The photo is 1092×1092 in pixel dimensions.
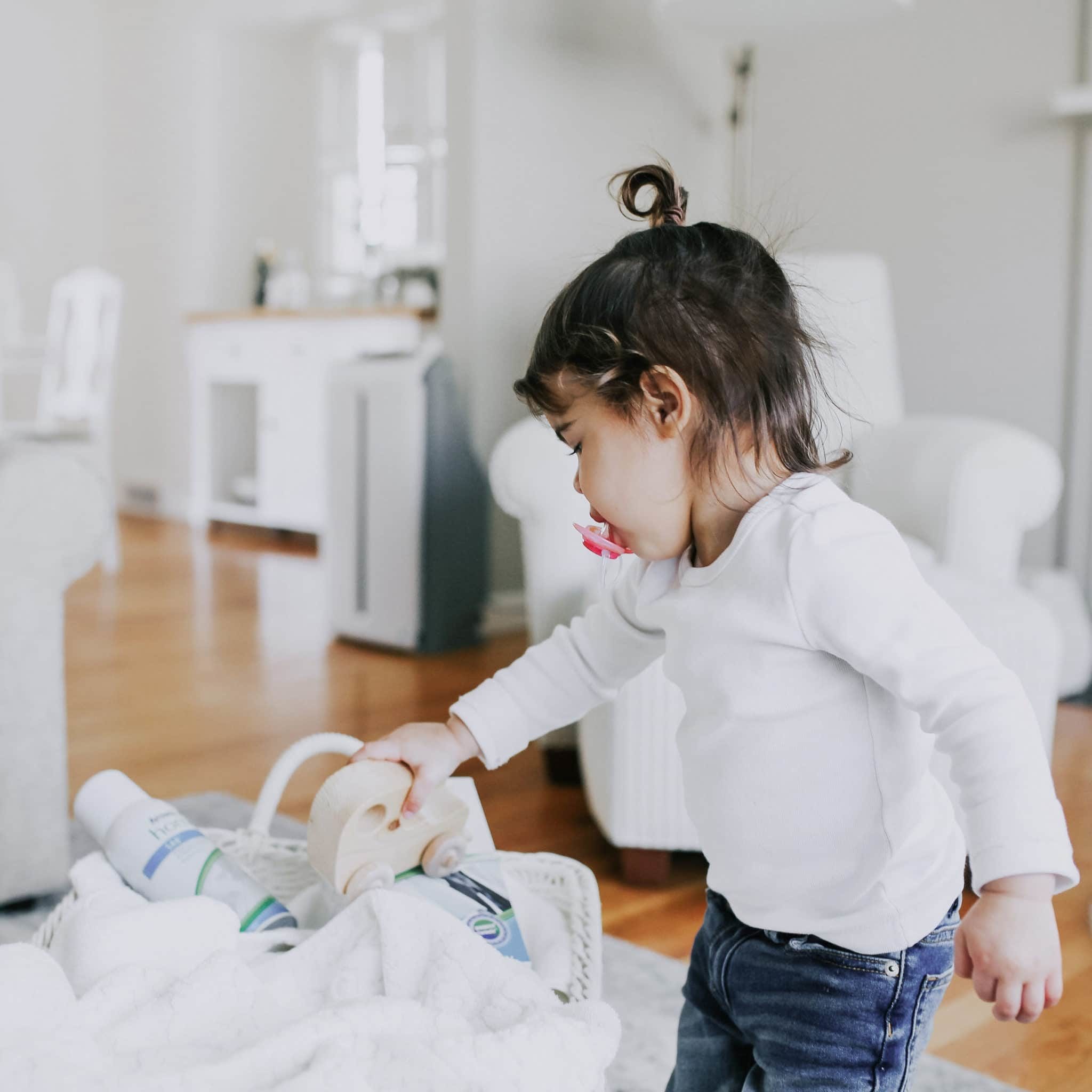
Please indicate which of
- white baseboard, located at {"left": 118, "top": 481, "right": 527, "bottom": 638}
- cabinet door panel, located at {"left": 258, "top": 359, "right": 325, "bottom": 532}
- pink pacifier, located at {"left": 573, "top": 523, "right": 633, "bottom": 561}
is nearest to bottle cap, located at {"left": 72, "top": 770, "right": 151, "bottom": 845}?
pink pacifier, located at {"left": 573, "top": 523, "right": 633, "bottom": 561}

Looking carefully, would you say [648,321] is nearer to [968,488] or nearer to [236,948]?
[236,948]

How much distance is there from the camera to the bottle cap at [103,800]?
963 mm

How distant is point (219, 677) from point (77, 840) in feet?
3.07

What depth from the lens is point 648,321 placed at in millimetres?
688

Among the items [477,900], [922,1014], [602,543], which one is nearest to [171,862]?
[477,900]

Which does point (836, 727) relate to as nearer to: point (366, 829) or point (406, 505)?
point (366, 829)

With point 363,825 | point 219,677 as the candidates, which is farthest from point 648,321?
point 219,677

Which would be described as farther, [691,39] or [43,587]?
[691,39]

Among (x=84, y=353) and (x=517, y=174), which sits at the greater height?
(x=517, y=174)

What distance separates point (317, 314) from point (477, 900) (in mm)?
3636

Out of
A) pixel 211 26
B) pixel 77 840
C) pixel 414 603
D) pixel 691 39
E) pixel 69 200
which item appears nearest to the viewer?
pixel 77 840

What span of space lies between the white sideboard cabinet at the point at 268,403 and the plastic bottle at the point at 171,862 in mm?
3176

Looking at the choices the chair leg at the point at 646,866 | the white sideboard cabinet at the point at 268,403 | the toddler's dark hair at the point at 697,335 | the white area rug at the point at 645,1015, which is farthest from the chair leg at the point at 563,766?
the white sideboard cabinet at the point at 268,403

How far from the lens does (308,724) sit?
87.5 inches
